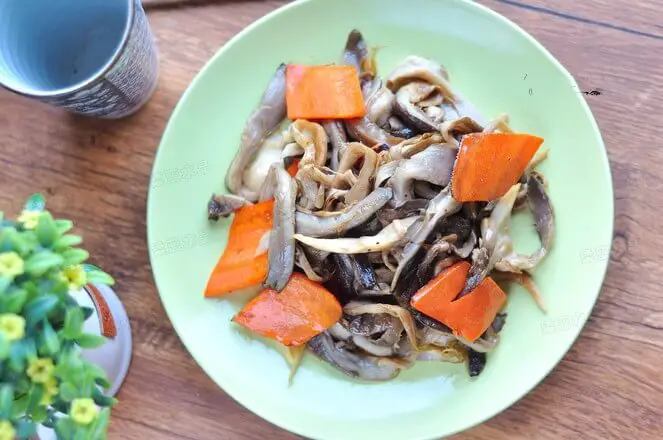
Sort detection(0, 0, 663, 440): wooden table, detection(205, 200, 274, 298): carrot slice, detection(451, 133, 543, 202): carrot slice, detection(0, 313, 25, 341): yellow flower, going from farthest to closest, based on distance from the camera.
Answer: detection(0, 0, 663, 440): wooden table
detection(205, 200, 274, 298): carrot slice
detection(451, 133, 543, 202): carrot slice
detection(0, 313, 25, 341): yellow flower

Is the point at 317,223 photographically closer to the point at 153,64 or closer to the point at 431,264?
the point at 431,264

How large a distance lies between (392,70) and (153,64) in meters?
0.55

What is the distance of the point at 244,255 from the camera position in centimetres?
142

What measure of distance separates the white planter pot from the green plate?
0.13 meters

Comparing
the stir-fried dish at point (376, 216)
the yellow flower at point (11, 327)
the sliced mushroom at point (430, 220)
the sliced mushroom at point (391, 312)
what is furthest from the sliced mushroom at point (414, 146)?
the yellow flower at point (11, 327)

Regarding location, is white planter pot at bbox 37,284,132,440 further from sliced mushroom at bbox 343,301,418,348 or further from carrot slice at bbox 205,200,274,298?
sliced mushroom at bbox 343,301,418,348

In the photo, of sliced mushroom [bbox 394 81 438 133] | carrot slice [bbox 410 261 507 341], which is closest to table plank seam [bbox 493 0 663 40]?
sliced mushroom [bbox 394 81 438 133]

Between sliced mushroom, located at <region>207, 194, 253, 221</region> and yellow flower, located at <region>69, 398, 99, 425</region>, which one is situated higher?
yellow flower, located at <region>69, 398, 99, 425</region>

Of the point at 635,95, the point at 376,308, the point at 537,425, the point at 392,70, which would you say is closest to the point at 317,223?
the point at 376,308

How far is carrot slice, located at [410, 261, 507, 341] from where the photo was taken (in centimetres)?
133

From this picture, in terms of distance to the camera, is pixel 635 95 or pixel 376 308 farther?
pixel 635 95

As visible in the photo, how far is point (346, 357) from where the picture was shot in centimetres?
144

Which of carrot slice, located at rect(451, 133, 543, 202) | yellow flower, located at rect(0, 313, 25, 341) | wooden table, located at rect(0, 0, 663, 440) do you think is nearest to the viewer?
yellow flower, located at rect(0, 313, 25, 341)

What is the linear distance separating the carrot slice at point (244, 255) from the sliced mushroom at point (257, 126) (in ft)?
0.18
